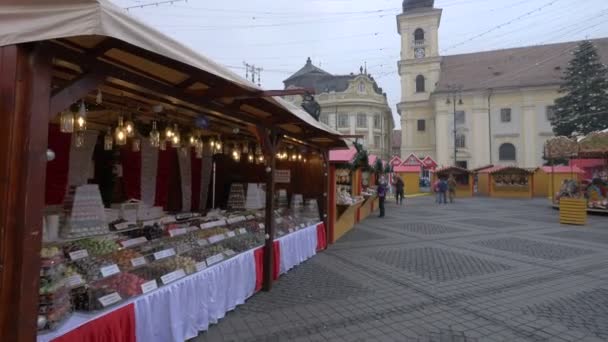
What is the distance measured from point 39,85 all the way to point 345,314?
12.4 feet

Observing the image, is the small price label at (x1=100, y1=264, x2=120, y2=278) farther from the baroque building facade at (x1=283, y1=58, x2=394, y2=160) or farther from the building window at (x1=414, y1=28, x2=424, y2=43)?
the building window at (x1=414, y1=28, x2=424, y2=43)

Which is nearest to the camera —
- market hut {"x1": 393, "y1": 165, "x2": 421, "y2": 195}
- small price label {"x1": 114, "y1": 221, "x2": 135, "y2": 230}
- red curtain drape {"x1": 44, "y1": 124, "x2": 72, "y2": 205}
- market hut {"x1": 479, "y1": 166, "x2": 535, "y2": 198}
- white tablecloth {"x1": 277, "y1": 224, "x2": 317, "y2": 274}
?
small price label {"x1": 114, "y1": 221, "x2": 135, "y2": 230}

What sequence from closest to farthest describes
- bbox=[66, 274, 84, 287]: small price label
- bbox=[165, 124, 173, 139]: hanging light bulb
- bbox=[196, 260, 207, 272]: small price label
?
bbox=[66, 274, 84, 287]: small price label < bbox=[196, 260, 207, 272]: small price label < bbox=[165, 124, 173, 139]: hanging light bulb

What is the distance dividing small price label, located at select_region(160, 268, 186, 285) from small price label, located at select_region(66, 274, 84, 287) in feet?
2.43

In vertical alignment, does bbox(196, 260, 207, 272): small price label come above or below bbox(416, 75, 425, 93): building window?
below

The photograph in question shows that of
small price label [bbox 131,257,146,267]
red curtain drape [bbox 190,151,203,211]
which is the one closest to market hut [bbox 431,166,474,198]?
red curtain drape [bbox 190,151,203,211]

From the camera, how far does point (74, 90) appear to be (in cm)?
232

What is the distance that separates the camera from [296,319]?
404 centimetres

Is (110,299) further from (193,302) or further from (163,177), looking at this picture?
(163,177)

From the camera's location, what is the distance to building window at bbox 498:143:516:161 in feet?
127

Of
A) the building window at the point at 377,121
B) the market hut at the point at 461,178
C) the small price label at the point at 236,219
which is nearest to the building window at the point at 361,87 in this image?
the building window at the point at 377,121

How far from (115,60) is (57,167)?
3216 millimetres

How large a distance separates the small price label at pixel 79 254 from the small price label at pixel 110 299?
0.48m

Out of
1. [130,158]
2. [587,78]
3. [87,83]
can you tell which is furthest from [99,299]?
[587,78]
